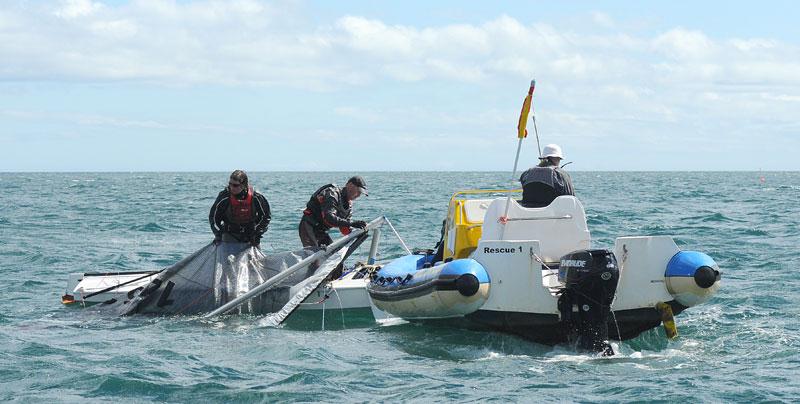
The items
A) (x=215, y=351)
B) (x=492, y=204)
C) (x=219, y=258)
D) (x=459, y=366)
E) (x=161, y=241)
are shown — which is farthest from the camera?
(x=161, y=241)

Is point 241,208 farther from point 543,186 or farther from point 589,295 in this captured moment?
point 589,295

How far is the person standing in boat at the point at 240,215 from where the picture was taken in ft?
39.7

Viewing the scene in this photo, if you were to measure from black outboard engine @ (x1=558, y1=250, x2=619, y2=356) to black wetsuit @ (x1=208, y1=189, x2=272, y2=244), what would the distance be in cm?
435

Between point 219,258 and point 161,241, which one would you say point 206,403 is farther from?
point 161,241

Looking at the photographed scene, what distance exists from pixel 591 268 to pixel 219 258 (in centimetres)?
483

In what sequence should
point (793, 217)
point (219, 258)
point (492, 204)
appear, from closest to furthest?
1. point (492, 204)
2. point (219, 258)
3. point (793, 217)

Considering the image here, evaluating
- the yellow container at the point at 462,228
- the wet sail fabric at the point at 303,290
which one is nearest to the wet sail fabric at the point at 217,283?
the wet sail fabric at the point at 303,290

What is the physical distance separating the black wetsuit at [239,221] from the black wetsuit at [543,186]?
329cm

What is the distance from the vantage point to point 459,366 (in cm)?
895

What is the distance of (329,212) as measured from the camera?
502 inches

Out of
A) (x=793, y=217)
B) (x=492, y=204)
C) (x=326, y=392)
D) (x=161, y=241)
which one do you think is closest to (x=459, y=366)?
(x=326, y=392)

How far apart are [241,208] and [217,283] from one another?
96 cm

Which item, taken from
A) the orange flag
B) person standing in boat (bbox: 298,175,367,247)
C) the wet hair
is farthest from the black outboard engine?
the wet hair

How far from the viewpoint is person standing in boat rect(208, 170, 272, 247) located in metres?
12.1
